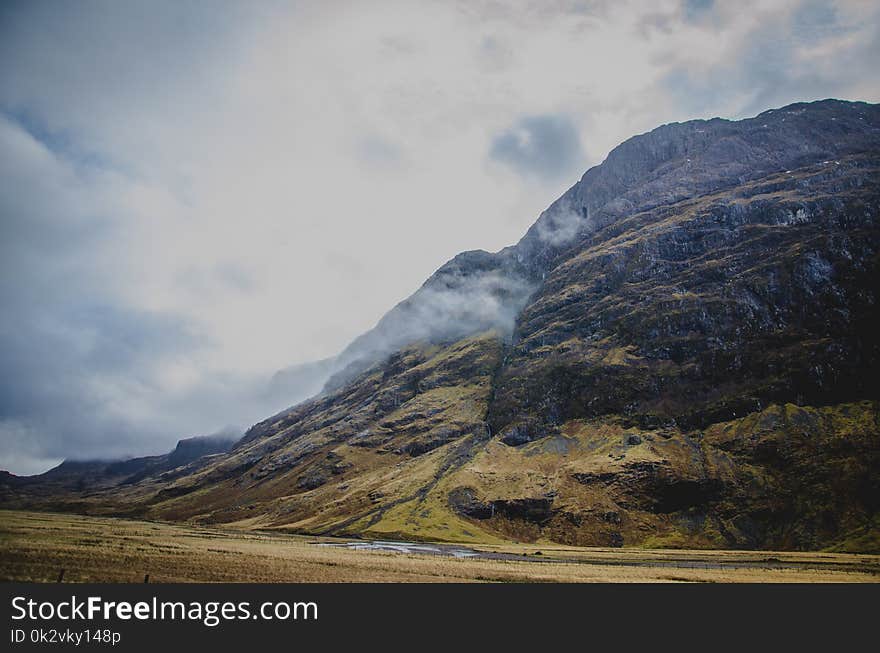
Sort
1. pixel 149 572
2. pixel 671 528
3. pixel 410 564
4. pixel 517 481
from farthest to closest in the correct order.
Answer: pixel 517 481 < pixel 671 528 < pixel 410 564 < pixel 149 572

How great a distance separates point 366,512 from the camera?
603ft

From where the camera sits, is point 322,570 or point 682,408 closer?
point 322,570

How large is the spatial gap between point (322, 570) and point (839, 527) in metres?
146

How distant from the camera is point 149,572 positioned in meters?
36.8

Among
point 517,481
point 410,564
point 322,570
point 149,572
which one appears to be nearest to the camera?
point 149,572

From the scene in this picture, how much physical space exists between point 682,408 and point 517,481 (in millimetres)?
77596
